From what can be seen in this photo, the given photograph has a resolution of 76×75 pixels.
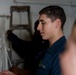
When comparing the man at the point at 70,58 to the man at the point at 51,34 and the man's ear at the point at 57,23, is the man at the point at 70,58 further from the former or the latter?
the man's ear at the point at 57,23

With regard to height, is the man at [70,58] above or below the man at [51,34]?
above

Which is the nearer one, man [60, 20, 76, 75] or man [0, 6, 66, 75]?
man [60, 20, 76, 75]

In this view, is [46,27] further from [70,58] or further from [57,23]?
[70,58]

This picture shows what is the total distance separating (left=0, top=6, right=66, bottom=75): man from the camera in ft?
4.22

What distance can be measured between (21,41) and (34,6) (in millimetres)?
607

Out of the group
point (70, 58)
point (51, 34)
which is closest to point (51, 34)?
point (51, 34)

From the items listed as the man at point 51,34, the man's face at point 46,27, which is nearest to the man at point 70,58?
the man at point 51,34

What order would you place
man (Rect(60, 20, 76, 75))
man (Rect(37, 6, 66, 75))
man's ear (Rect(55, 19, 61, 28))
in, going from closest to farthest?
man (Rect(60, 20, 76, 75)) → man (Rect(37, 6, 66, 75)) → man's ear (Rect(55, 19, 61, 28))

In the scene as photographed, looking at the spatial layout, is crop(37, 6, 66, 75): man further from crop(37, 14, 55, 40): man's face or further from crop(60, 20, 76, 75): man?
crop(60, 20, 76, 75): man

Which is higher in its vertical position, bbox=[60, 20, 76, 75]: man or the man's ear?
bbox=[60, 20, 76, 75]: man

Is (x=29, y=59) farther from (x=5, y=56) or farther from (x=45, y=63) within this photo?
(x=45, y=63)

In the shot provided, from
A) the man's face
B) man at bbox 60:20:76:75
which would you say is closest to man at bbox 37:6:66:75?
the man's face

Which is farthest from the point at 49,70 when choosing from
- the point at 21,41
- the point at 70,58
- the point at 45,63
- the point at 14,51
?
the point at 14,51

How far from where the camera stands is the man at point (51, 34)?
1285 mm
